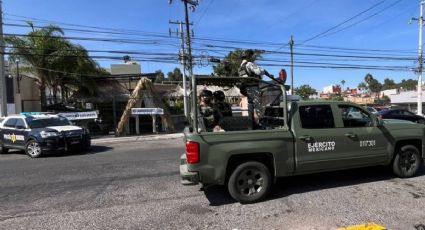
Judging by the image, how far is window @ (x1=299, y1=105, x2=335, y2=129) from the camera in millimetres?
6324

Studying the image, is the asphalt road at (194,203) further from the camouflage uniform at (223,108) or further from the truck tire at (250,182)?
the camouflage uniform at (223,108)

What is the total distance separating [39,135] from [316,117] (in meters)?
10.5

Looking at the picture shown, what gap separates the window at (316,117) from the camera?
20.7 ft

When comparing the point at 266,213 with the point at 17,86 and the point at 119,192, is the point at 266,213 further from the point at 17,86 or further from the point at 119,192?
the point at 17,86

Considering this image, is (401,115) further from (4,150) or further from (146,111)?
(4,150)

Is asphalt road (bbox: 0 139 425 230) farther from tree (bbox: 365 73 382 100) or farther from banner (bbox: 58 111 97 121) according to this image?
tree (bbox: 365 73 382 100)

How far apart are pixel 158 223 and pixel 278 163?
2.26 meters

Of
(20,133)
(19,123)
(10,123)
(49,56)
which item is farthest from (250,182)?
(49,56)

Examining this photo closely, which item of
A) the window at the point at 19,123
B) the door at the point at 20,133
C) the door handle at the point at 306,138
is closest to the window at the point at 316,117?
the door handle at the point at 306,138

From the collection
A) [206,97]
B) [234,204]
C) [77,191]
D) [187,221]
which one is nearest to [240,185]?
[234,204]

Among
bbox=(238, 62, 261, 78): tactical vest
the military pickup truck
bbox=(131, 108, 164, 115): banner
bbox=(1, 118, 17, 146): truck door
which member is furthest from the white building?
bbox=(238, 62, 261, 78): tactical vest

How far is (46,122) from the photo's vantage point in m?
13.9

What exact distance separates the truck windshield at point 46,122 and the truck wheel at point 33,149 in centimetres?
79

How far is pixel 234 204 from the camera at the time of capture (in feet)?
19.4
